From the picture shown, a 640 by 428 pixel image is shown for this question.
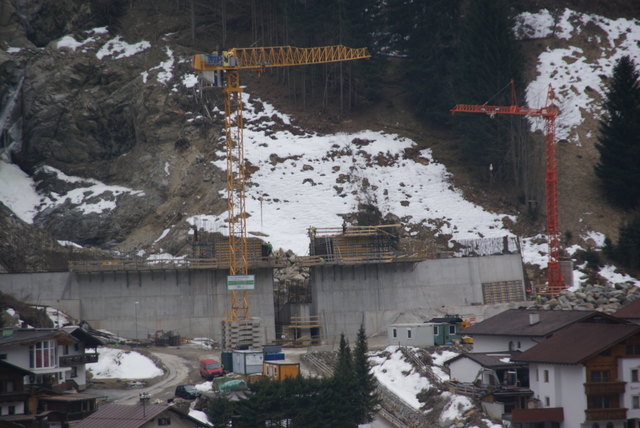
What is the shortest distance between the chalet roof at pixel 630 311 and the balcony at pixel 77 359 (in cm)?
3628

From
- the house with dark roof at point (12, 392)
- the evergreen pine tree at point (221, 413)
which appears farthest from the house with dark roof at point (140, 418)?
the house with dark roof at point (12, 392)

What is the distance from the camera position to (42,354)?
6456 cm

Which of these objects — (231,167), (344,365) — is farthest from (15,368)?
(231,167)

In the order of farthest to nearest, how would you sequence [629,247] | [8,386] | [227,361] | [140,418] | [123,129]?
[123,129]
[629,247]
[227,361]
[8,386]
[140,418]

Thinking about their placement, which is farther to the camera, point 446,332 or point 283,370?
point 446,332

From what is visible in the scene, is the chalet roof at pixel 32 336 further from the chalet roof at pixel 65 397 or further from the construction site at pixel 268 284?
the construction site at pixel 268 284

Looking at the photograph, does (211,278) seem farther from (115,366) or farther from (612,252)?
(612,252)

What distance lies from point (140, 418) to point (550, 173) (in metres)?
57.0

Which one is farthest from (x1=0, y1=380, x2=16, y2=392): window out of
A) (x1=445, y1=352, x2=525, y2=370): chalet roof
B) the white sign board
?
the white sign board

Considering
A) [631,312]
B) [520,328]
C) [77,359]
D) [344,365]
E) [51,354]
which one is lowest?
[344,365]

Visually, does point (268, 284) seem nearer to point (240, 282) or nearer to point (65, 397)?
point (240, 282)

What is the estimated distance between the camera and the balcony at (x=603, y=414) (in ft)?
195

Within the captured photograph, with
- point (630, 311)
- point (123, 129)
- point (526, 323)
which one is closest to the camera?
point (526, 323)

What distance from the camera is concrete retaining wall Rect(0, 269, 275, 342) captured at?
288 ft
